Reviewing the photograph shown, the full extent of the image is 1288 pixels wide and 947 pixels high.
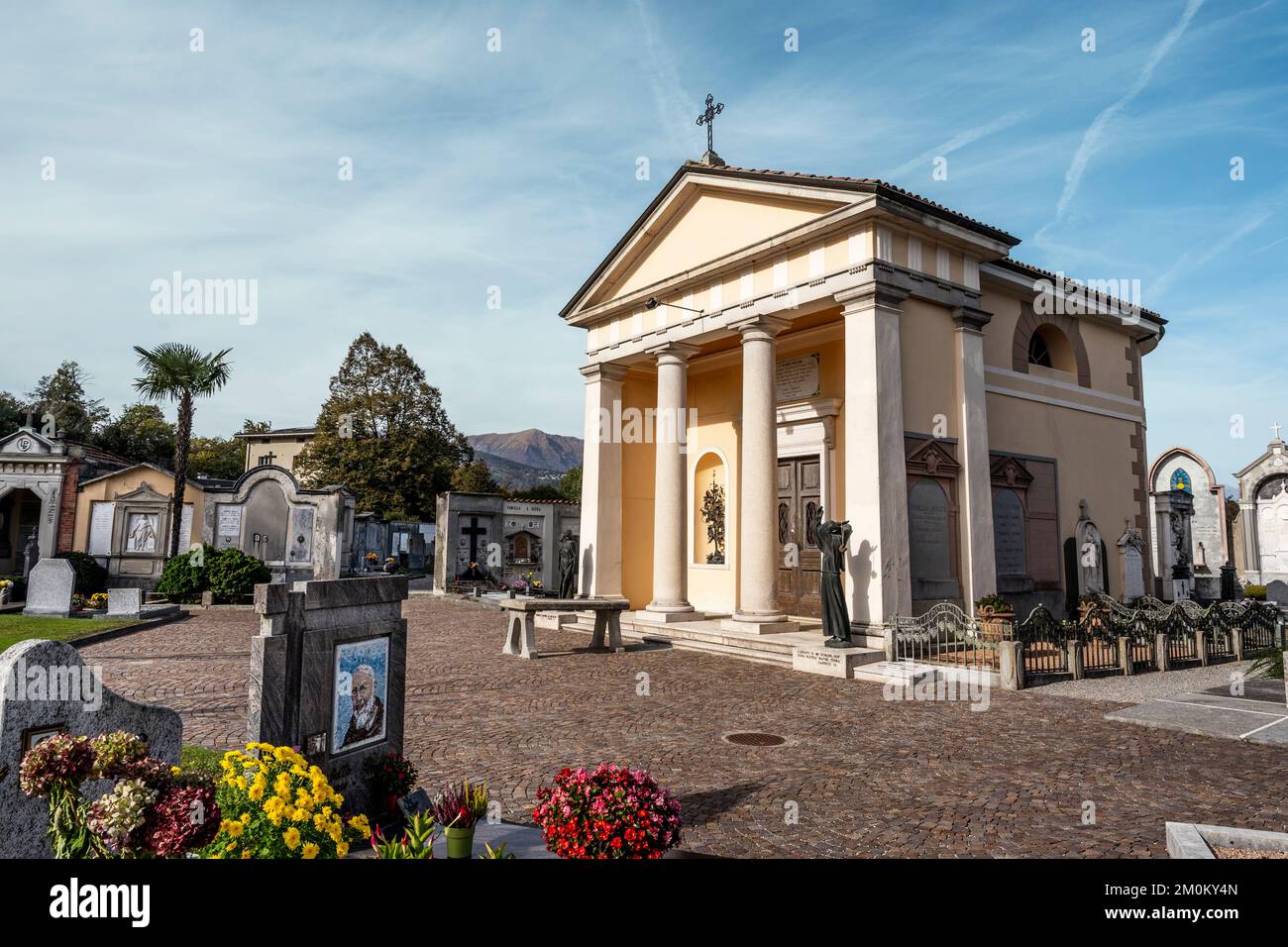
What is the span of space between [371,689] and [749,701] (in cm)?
547

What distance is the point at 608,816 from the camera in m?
3.38

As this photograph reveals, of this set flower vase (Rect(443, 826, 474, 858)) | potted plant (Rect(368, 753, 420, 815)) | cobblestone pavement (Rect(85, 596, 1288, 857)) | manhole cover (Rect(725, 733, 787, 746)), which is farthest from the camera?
manhole cover (Rect(725, 733, 787, 746))

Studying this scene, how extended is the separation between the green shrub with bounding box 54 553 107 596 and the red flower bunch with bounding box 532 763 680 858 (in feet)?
85.4

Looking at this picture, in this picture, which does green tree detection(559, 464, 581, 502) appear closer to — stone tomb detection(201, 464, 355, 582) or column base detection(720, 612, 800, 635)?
stone tomb detection(201, 464, 355, 582)

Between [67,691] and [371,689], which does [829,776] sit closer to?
[371,689]

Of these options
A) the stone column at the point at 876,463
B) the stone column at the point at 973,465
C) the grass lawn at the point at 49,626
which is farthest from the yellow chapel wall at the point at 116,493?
the stone column at the point at 973,465

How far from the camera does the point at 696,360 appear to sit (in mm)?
18828

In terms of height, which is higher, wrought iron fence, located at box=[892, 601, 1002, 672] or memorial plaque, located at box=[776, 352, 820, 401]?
memorial plaque, located at box=[776, 352, 820, 401]

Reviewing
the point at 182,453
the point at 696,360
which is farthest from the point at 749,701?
the point at 182,453

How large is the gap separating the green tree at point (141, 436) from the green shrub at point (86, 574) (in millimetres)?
25902

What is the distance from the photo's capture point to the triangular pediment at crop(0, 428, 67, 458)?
1112 inches

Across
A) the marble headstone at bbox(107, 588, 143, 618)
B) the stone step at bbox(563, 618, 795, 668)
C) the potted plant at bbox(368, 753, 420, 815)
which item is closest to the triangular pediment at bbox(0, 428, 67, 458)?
the marble headstone at bbox(107, 588, 143, 618)

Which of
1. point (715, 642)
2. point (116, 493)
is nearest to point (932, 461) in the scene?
point (715, 642)
